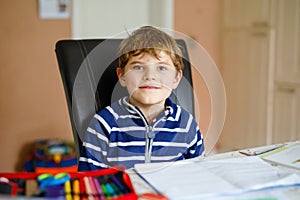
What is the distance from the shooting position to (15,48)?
9.48 ft

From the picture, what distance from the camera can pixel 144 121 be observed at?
4.11 feet

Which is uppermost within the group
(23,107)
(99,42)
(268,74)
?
(99,42)

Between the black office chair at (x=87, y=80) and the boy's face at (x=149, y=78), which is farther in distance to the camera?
the black office chair at (x=87, y=80)

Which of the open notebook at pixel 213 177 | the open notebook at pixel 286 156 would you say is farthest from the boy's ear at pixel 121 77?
the open notebook at pixel 286 156

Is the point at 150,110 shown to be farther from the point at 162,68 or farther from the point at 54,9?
the point at 54,9

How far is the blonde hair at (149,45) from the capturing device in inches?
48.1

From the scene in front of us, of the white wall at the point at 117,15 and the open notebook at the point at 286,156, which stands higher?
the white wall at the point at 117,15

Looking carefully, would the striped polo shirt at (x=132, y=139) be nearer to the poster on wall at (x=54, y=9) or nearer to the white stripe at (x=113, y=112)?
the white stripe at (x=113, y=112)

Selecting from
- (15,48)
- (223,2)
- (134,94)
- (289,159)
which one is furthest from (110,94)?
(223,2)

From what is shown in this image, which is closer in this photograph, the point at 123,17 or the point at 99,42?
the point at 99,42

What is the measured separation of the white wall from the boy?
1844 mm

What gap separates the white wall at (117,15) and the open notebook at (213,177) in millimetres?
2035

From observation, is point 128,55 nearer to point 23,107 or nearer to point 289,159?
point 289,159

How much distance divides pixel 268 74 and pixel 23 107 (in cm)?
151
